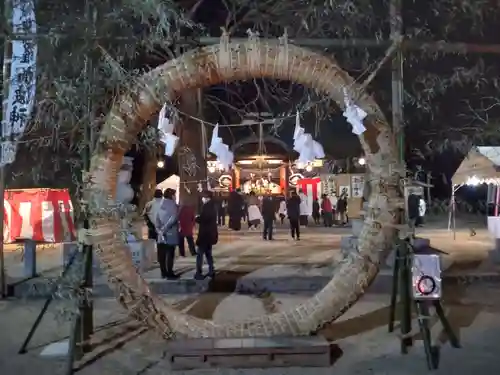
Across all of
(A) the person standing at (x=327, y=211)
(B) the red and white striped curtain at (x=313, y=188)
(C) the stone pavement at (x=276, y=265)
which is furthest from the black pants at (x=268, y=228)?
(B) the red and white striped curtain at (x=313, y=188)

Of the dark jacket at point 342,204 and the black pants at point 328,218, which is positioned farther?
the dark jacket at point 342,204

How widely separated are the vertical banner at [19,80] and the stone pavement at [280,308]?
2688 millimetres

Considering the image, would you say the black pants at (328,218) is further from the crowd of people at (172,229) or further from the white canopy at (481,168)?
the crowd of people at (172,229)

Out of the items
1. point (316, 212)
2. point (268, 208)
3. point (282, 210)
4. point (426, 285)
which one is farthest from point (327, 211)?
point (426, 285)

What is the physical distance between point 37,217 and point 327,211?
15.9m

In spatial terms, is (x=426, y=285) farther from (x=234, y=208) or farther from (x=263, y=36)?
(x=234, y=208)

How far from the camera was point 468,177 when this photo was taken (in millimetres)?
15141

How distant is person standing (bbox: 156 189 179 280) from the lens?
1105cm

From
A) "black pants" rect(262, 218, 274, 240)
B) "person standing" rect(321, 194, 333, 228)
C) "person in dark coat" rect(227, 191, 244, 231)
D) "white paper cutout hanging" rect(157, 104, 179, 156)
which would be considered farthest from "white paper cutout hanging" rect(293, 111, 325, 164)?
"person standing" rect(321, 194, 333, 228)

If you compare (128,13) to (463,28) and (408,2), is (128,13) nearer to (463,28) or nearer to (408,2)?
(408,2)

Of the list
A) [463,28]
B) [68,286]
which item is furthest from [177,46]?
[463,28]

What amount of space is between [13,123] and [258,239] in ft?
42.2

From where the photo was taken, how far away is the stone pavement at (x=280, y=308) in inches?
256

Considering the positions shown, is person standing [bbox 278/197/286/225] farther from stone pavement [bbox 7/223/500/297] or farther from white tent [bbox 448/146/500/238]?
white tent [bbox 448/146/500/238]
